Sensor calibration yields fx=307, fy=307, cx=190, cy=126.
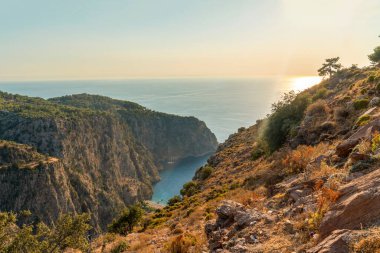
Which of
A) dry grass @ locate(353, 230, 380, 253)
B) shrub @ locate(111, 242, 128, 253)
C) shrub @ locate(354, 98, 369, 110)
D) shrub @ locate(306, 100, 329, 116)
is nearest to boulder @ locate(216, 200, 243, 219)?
dry grass @ locate(353, 230, 380, 253)

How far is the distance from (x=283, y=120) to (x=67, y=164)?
84205mm

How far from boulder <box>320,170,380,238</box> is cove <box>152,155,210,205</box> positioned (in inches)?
4949

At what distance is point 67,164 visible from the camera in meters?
102

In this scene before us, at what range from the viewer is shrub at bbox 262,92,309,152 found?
115ft

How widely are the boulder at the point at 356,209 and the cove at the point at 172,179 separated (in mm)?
125700

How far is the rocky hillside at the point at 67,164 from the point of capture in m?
82.8

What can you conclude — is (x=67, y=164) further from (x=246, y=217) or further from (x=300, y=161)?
(x=246, y=217)

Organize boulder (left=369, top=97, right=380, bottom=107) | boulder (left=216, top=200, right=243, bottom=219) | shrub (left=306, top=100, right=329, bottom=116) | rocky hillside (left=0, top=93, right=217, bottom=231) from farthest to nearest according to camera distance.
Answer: rocky hillside (left=0, top=93, right=217, bottom=231)
shrub (left=306, top=100, right=329, bottom=116)
boulder (left=369, top=97, right=380, bottom=107)
boulder (left=216, top=200, right=243, bottom=219)

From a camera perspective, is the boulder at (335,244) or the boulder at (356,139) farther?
the boulder at (356,139)

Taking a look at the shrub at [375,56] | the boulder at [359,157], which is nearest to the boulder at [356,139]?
the boulder at [359,157]

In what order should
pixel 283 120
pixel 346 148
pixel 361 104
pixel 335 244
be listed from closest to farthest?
pixel 335 244 < pixel 346 148 < pixel 361 104 < pixel 283 120

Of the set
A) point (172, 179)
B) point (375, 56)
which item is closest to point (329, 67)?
point (375, 56)

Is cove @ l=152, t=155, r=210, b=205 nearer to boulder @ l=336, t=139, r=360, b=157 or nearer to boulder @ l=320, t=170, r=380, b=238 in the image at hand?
boulder @ l=336, t=139, r=360, b=157

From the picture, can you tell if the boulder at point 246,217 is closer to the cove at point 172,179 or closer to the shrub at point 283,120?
the shrub at point 283,120
